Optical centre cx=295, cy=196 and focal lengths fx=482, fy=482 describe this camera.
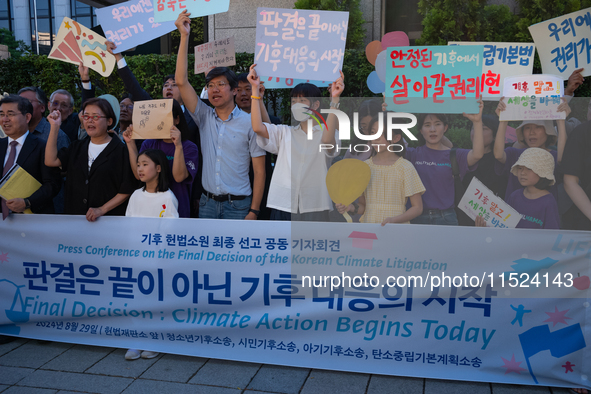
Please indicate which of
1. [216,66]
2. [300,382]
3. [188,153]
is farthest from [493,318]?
[216,66]

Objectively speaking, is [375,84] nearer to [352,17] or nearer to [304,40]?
[304,40]

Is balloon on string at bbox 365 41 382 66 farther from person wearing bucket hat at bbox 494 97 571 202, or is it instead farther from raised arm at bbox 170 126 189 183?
raised arm at bbox 170 126 189 183

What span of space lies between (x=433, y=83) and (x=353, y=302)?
5.06 feet

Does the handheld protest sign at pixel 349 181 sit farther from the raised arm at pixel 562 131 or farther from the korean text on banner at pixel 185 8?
the korean text on banner at pixel 185 8

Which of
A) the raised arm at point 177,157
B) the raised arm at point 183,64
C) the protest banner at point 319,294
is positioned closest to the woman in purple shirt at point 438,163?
the protest banner at point 319,294

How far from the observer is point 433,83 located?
3225 mm

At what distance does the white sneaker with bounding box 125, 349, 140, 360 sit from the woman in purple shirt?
82.0 inches

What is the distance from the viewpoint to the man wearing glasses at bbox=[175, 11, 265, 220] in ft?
12.0

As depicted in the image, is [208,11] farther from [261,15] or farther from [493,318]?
[493,318]

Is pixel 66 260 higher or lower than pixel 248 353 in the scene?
higher

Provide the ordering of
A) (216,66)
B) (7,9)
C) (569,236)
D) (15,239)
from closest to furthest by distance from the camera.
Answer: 1. (569,236)
2. (15,239)
3. (216,66)
4. (7,9)

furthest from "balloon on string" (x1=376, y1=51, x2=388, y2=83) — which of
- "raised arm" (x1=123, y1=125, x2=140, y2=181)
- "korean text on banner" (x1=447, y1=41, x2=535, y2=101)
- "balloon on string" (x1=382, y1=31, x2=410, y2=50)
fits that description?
"raised arm" (x1=123, y1=125, x2=140, y2=181)

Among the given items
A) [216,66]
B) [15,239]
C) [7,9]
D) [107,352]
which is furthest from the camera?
[7,9]

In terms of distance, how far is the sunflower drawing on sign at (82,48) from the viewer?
4125mm
